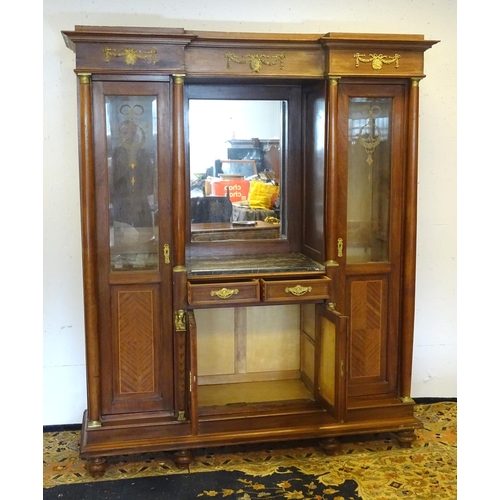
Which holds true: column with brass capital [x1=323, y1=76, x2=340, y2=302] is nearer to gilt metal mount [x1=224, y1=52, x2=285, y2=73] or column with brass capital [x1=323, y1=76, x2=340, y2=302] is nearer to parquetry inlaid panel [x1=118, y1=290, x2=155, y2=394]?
gilt metal mount [x1=224, y1=52, x2=285, y2=73]

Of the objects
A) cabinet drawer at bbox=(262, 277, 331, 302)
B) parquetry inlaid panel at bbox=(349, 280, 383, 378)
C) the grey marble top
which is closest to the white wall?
parquetry inlaid panel at bbox=(349, 280, 383, 378)

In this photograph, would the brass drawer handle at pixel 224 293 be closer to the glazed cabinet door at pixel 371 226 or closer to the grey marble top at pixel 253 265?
the grey marble top at pixel 253 265

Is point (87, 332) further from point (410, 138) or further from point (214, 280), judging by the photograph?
point (410, 138)

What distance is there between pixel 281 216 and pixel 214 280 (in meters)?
0.66

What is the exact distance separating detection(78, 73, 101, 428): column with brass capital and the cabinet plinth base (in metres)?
0.42

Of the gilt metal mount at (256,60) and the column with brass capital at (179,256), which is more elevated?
the gilt metal mount at (256,60)

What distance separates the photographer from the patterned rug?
2.72 meters

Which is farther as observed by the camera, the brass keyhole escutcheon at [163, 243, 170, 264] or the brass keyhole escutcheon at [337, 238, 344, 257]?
the brass keyhole escutcheon at [337, 238, 344, 257]

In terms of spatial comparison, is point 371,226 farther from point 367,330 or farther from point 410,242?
point 367,330

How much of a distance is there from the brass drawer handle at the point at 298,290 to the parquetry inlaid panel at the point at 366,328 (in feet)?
1.01

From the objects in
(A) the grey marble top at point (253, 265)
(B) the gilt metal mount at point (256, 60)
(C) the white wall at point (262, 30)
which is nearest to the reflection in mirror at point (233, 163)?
(A) the grey marble top at point (253, 265)

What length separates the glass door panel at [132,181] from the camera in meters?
2.83

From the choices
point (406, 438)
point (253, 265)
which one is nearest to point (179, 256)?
point (253, 265)

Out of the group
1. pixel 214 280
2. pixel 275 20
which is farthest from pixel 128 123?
pixel 275 20
